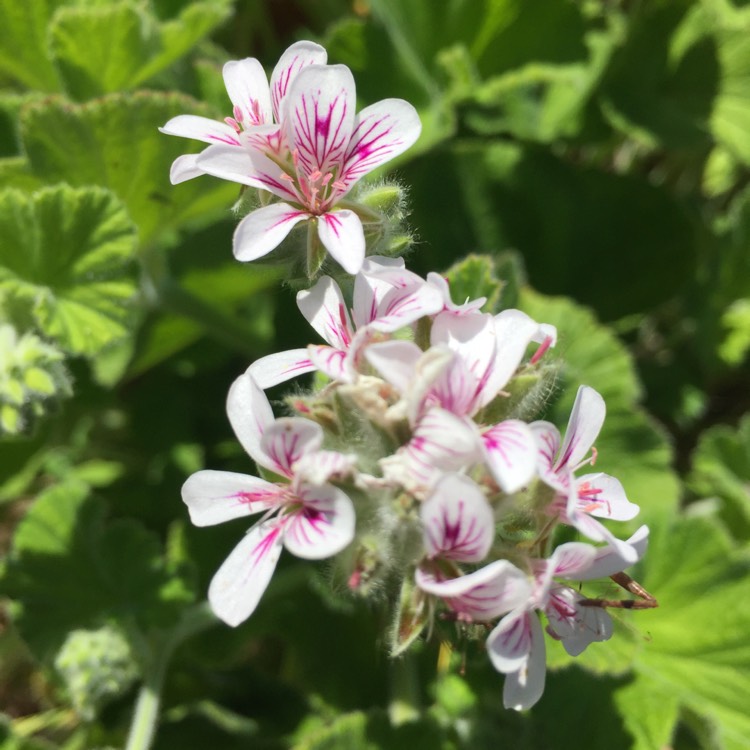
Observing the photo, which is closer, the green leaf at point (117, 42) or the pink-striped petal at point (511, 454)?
the pink-striped petal at point (511, 454)

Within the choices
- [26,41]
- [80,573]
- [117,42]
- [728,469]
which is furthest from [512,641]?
[26,41]

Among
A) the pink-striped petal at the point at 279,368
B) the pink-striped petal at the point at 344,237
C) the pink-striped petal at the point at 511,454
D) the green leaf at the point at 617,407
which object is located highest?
the pink-striped petal at the point at 344,237

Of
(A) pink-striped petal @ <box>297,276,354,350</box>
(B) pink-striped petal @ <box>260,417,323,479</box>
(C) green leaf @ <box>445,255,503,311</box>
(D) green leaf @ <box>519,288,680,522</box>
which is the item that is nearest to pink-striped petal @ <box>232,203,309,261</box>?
(A) pink-striped petal @ <box>297,276,354,350</box>

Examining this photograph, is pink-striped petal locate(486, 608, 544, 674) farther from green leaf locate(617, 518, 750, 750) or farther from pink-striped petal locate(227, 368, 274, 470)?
green leaf locate(617, 518, 750, 750)

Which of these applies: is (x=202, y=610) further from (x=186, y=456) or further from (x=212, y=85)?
(x=212, y=85)

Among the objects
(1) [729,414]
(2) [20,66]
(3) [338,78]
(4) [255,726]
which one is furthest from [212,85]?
(1) [729,414]

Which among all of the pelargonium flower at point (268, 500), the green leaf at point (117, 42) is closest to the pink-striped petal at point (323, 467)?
the pelargonium flower at point (268, 500)

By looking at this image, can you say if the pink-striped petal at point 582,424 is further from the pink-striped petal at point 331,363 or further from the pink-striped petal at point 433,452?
the pink-striped petal at point 331,363
